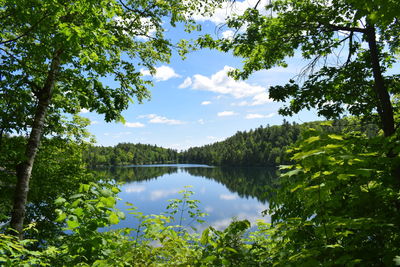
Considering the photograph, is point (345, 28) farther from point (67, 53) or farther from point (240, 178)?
point (240, 178)

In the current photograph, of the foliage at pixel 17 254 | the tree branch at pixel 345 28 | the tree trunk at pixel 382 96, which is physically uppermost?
the tree branch at pixel 345 28

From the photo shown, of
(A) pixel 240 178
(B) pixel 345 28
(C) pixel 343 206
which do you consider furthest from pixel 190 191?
(A) pixel 240 178

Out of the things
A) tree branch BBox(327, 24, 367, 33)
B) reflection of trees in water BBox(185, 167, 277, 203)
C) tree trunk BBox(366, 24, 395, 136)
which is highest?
tree branch BBox(327, 24, 367, 33)

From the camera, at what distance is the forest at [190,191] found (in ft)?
7.50

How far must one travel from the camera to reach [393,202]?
2803mm

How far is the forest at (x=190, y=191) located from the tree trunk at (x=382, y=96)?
1.0 inches

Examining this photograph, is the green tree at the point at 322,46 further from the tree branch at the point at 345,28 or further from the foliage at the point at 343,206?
the foliage at the point at 343,206

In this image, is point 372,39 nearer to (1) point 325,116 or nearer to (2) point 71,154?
(1) point 325,116

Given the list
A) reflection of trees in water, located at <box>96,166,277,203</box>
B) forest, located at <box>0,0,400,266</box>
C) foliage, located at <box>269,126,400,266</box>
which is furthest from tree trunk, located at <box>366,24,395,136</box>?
reflection of trees in water, located at <box>96,166,277,203</box>

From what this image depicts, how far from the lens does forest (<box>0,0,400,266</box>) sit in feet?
7.50

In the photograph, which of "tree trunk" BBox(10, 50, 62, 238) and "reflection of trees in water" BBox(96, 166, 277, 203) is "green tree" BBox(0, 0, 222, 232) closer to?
"tree trunk" BBox(10, 50, 62, 238)

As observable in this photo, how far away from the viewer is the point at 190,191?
22.1 ft

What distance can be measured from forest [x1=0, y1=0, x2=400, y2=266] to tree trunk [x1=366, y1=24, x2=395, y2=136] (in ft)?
0.08

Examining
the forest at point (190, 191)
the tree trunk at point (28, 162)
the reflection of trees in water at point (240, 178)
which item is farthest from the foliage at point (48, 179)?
the tree trunk at point (28, 162)
